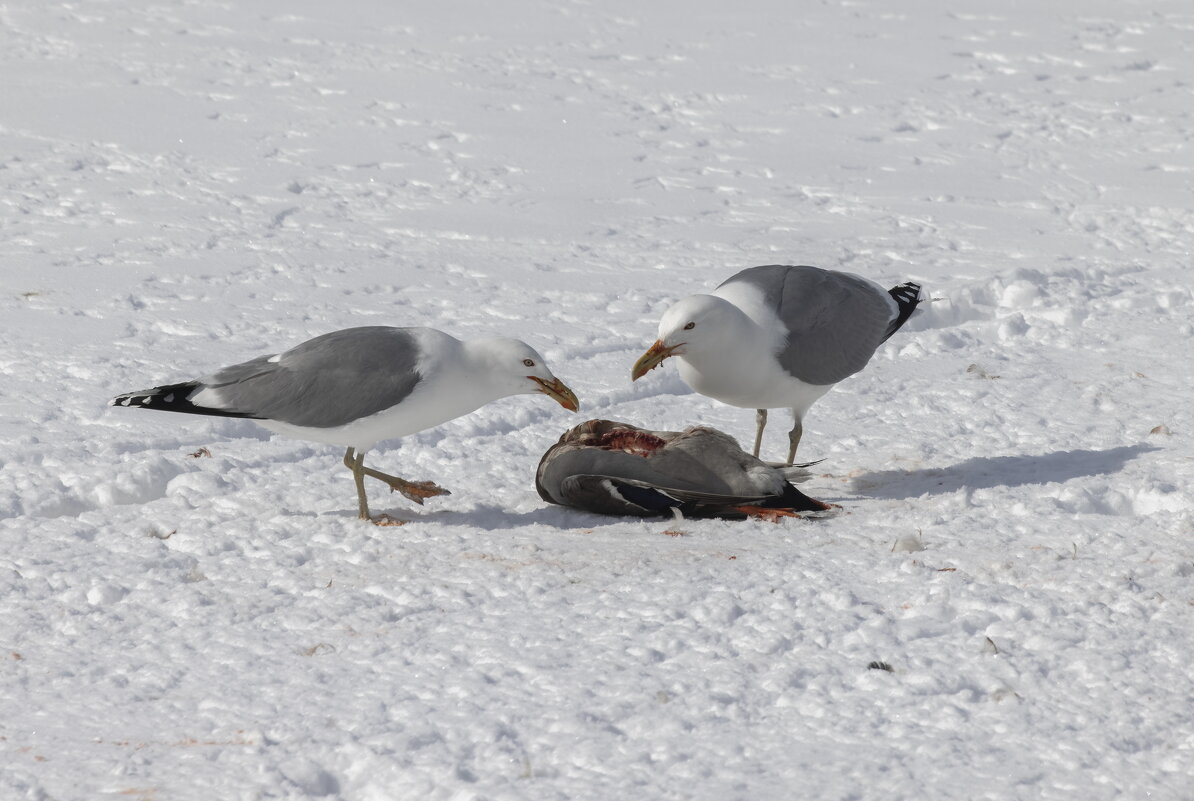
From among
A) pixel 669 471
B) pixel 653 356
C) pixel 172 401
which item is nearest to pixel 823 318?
pixel 653 356

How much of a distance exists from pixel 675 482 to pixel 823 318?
1.14 metres

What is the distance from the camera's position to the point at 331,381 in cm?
503

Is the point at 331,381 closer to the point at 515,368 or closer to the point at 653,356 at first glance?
the point at 515,368

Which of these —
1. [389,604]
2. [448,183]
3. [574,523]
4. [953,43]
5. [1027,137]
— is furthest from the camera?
[953,43]

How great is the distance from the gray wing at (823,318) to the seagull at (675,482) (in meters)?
0.57

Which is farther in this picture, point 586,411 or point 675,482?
point 586,411

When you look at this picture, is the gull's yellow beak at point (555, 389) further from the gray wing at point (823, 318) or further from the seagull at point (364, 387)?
the gray wing at point (823, 318)

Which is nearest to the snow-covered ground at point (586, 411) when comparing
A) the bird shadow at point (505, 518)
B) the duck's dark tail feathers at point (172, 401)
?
the bird shadow at point (505, 518)

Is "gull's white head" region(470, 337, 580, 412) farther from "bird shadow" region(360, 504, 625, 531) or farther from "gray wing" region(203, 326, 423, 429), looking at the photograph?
"bird shadow" region(360, 504, 625, 531)

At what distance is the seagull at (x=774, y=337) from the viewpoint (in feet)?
17.7

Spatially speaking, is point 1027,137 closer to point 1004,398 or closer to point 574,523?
point 1004,398

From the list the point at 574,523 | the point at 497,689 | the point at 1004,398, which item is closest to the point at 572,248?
the point at 1004,398

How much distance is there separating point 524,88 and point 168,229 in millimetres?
3740

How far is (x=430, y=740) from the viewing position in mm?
3467
